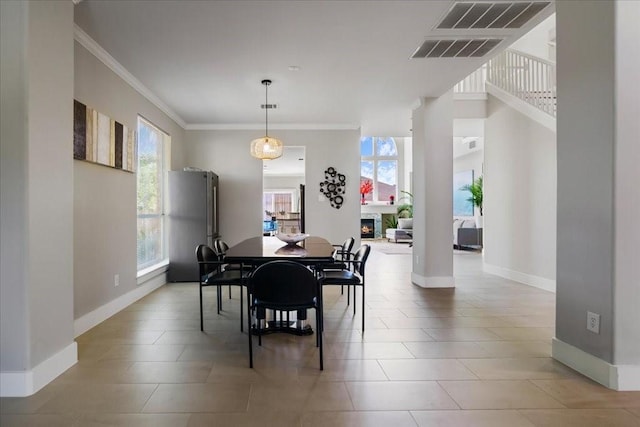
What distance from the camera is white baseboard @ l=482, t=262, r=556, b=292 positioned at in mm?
4958

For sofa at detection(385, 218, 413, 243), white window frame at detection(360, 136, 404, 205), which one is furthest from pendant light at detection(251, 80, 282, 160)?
white window frame at detection(360, 136, 404, 205)

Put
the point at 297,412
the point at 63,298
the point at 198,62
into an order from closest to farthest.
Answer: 1. the point at 297,412
2. the point at 63,298
3. the point at 198,62

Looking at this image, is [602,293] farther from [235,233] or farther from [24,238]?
[235,233]

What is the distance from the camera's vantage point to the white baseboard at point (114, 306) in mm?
3223

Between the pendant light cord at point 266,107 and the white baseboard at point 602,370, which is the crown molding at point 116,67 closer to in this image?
the pendant light cord at point 266,107

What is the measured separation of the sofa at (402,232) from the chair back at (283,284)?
954 centimetres

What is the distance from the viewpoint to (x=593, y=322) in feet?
7.46

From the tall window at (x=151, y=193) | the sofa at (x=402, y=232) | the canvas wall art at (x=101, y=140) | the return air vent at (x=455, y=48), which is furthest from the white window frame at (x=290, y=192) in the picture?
the return air vent at (x=455, y=48)

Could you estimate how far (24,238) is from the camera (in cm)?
211

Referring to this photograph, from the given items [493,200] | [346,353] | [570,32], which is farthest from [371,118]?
[346,353]

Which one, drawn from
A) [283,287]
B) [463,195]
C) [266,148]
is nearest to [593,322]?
[283,287]

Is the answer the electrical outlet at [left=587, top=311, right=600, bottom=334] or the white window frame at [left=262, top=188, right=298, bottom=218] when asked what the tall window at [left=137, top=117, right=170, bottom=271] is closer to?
the electrical outlet at [left=587, top=311, right=600, bottom=334]

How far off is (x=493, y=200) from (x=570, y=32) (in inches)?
159

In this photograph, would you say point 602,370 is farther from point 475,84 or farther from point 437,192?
point 475,84
